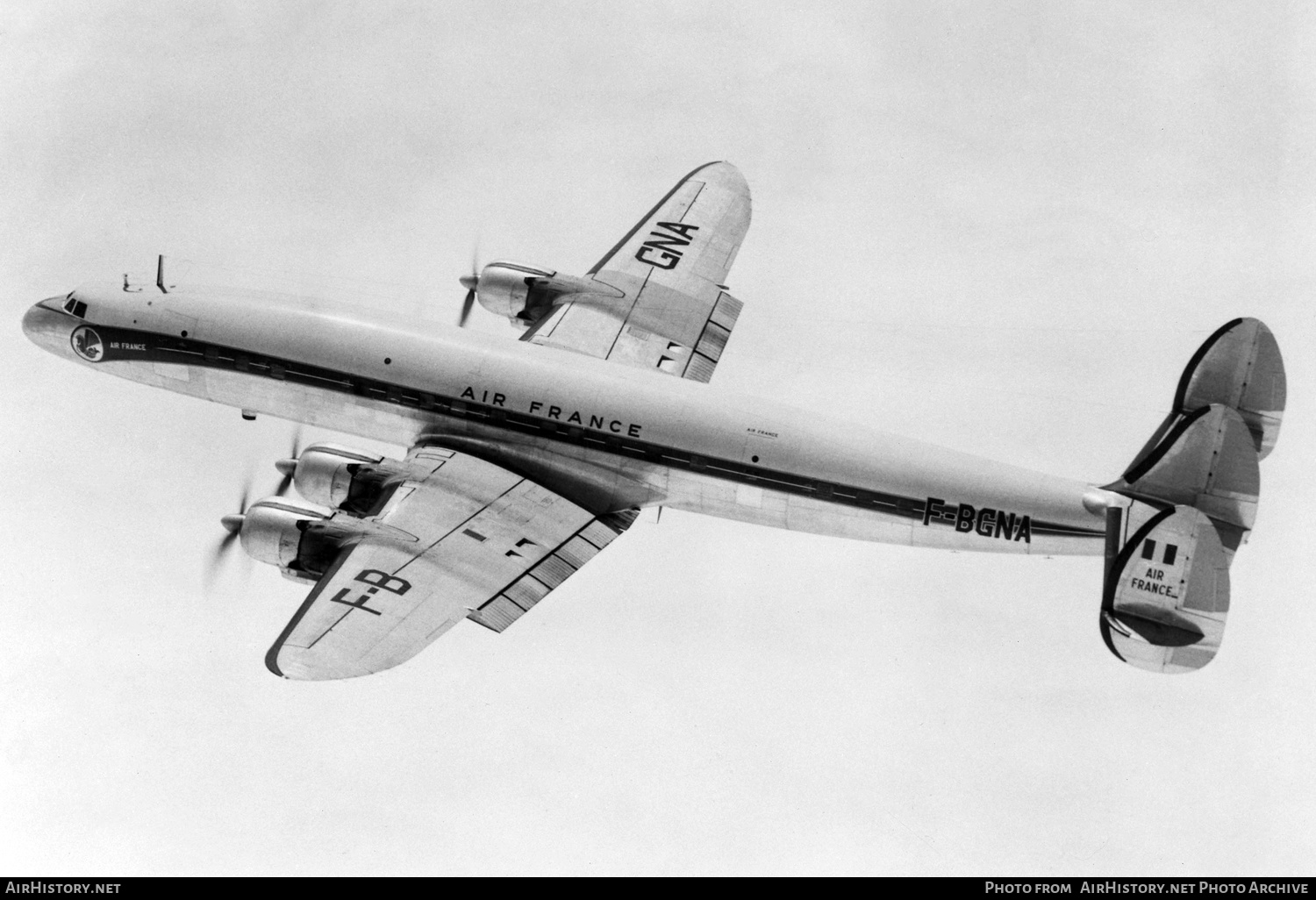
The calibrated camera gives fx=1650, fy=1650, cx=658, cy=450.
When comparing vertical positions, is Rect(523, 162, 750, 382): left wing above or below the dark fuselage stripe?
above

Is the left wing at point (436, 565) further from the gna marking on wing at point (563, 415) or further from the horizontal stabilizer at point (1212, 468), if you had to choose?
the horizontal stabilizer at point (1212, 468)

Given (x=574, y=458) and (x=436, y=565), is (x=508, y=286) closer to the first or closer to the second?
(x=574, y=458)

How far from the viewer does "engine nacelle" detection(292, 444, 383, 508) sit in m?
30.3

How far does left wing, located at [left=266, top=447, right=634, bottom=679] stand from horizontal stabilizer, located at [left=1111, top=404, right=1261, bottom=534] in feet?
31.9

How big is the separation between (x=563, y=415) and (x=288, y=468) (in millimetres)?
5258

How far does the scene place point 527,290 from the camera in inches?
1371

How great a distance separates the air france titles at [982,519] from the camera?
28609 mm

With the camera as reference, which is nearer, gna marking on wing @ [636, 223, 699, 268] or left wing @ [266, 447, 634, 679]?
left wing @ [266, 447, 634, 679]

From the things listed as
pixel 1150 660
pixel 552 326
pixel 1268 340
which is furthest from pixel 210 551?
pixel 1268 340

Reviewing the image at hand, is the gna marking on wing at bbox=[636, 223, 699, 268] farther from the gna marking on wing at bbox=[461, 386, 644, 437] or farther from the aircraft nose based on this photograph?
the aircraft nose

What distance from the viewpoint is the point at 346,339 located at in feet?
105

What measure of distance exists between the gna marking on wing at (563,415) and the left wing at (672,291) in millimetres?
2055

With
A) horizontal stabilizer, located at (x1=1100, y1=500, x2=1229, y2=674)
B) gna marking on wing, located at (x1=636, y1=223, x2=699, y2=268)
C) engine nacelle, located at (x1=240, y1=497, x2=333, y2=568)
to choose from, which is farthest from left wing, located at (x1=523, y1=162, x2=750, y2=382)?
horizontal stabilizer, located at (x1=1100, y1=500, x2=1229, y2=674)

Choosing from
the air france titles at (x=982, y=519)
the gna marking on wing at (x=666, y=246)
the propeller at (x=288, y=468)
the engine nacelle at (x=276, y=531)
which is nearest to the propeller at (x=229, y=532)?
the engine nacelle at (x=276, y=531)
